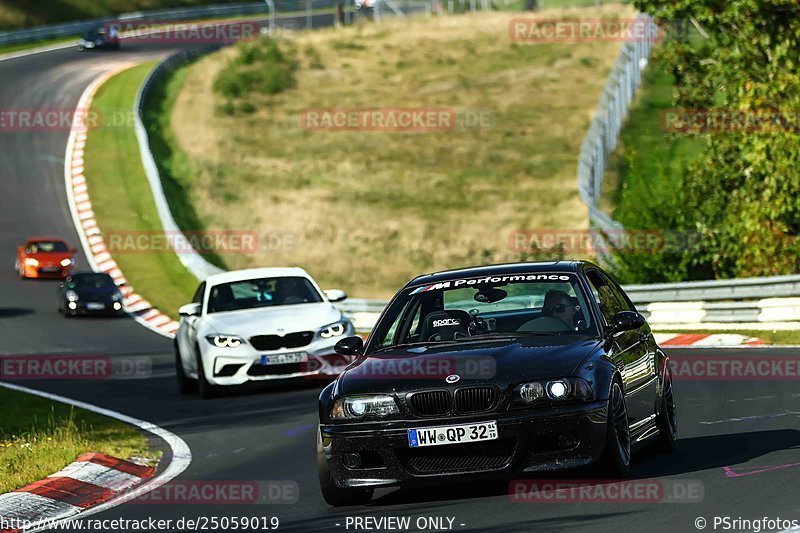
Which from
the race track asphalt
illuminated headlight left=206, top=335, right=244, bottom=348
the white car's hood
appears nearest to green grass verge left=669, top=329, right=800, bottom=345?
the race track asphalt

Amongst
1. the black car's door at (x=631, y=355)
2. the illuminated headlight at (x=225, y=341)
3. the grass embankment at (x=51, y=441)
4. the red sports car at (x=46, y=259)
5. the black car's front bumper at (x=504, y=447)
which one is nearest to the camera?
the black car's front bumper at (x=504, y=447)

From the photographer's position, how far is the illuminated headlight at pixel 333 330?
17891 mm

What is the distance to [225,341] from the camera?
17891 mm

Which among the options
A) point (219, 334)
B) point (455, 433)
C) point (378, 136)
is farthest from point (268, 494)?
point (378, 136)

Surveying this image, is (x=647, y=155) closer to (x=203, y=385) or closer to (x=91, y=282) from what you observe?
(x=91, y=282)

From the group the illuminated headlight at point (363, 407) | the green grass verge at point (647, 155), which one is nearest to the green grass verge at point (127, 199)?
the green grass verge at point (647, 155)

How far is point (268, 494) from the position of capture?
10.1 metres

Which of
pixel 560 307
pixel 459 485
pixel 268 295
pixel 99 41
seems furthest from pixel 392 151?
pixel 459 485

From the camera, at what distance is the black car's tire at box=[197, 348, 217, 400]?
710 inches

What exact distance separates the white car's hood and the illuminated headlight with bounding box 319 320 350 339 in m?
0.07

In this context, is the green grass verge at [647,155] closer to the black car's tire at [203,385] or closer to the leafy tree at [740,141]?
the leafy tree at [740,141]

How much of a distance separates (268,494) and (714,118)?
18.5 meters

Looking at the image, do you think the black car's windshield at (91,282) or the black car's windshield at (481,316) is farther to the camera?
the black car's windshield at (91,282)

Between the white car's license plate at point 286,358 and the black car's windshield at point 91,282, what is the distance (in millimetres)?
16971
